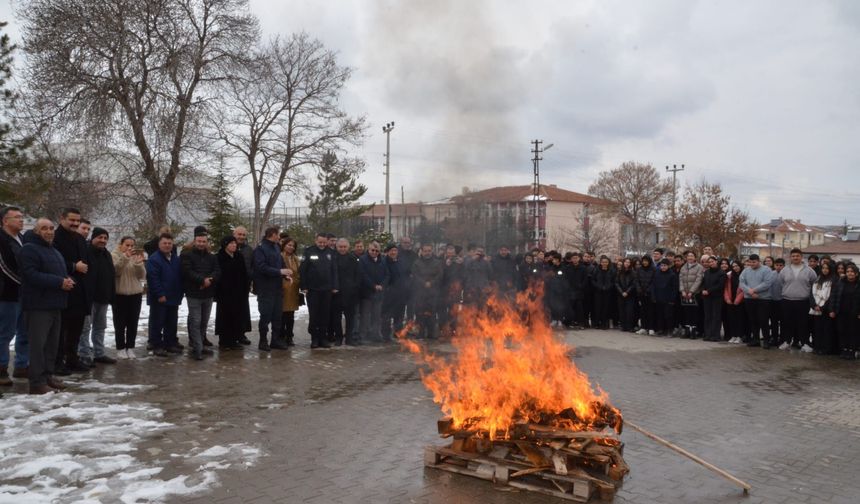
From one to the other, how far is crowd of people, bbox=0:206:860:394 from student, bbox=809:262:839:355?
27 millimetres

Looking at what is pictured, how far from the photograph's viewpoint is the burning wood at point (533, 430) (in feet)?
15.3

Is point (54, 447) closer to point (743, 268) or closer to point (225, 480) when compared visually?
point (225, 480)

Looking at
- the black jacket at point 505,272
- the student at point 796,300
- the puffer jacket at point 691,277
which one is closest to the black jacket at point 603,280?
the puffer jacket at point 691,277

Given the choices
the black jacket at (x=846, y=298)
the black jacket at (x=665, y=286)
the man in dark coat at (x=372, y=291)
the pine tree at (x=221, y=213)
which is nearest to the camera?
the black jacket at (x=846, y=298)

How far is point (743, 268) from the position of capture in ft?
45.8

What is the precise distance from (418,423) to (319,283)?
541cm

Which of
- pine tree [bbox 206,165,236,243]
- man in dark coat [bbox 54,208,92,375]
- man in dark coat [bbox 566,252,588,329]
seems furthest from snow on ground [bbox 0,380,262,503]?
pine tree [bbox 206,165,236,243]

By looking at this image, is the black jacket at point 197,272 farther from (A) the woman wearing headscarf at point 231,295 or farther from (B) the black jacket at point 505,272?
(B) the black jacket at point 505,272

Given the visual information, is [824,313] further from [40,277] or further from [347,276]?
[40,277]

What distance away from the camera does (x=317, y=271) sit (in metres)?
11.4

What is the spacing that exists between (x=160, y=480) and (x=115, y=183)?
2008 centimetres

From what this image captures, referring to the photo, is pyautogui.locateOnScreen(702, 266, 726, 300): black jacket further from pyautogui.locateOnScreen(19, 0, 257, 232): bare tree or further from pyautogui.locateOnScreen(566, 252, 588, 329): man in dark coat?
pyautogui.locateOnScreen(19, 0, 257, 232): bare tree

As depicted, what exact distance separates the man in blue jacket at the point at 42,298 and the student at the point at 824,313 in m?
12.6

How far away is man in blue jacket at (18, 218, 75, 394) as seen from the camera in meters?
7.10
